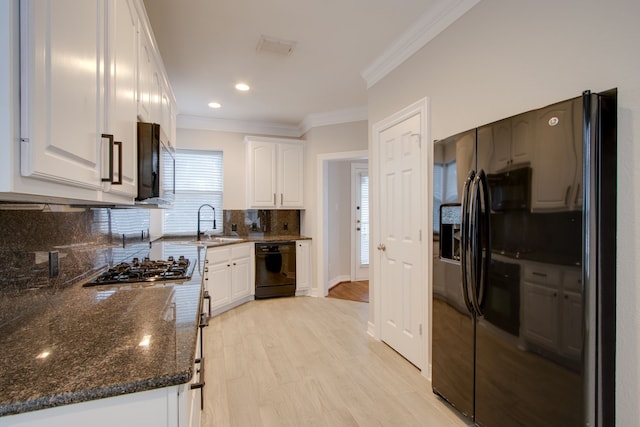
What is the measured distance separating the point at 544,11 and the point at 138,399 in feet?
7.40

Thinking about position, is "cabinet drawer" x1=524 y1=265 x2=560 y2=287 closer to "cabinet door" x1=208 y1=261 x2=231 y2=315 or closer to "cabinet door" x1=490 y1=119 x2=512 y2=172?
"cabinet door" x1=490 y1=119 x2=512 y2=172

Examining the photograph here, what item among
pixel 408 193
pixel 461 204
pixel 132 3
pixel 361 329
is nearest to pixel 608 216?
pixel 461 204

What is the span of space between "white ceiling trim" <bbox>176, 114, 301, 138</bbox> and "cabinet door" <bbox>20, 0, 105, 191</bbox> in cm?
364

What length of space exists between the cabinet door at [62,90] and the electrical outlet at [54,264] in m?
0.62

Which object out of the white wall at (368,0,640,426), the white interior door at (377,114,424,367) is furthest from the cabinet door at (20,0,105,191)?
the white interior door at (377,114,424,367)

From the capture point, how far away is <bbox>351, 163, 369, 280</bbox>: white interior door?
5770mm

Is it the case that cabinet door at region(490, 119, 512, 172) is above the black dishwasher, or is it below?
above

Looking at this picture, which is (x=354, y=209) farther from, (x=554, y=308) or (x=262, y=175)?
(x=554, y=308)

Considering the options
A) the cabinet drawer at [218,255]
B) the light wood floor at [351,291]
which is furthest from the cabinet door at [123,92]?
the light wood floor at [351,291]

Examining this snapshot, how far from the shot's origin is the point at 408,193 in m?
2.63

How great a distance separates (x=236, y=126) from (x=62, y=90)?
13.6 ft

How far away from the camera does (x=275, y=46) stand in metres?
2.69

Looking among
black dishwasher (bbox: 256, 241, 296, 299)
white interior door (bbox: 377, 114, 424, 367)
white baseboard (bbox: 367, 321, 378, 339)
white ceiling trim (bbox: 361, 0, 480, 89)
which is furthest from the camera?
black dishwasher (bbox: 256, 241, 296, 299)

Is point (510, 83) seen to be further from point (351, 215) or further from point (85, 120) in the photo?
point (351, 215)
